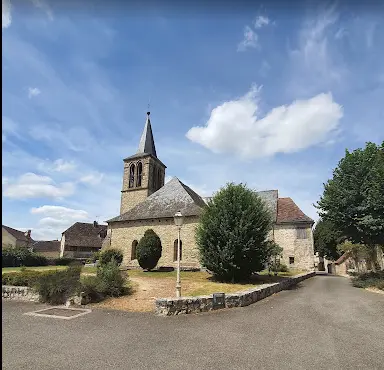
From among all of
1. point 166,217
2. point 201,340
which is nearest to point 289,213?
point 166,217

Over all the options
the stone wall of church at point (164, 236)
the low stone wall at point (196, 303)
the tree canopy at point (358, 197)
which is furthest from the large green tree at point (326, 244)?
the low stone wall at point (196, 303)

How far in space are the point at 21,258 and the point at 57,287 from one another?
82.9 ft

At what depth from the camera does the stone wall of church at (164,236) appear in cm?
2370

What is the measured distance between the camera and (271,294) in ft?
40.9

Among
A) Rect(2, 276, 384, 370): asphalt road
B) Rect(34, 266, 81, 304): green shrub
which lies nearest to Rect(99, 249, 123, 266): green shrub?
Rect(34, 266, 81, 304): green shrub

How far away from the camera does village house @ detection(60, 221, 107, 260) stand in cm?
4547

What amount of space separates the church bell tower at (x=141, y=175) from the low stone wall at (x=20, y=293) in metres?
23.7

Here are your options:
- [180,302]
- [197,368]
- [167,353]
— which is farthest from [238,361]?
[180,302]

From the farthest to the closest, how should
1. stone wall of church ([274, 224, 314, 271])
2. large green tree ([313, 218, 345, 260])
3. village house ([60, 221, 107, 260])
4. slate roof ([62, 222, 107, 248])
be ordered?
large green tree ([313, 218, 345, 260]) → slate roof ([62, 222, 107, 248]) → village house ([60, 221, 107, 260]) → stone wall of church ([274, 224, 314, 271])

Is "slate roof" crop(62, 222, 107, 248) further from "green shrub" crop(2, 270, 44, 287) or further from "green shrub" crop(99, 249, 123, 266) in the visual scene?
"green shrub" crop(2, 270, 44, 287)

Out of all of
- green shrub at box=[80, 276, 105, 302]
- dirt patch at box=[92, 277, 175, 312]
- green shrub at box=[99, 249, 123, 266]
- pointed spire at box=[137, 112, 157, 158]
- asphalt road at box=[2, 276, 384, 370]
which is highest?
pointed spire at box=[137, 112, 157, 158]

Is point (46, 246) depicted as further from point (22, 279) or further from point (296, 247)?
point (22, 279)

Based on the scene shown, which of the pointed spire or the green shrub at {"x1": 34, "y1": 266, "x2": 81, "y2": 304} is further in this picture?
the pointed spire

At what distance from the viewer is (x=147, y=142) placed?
39.1m
